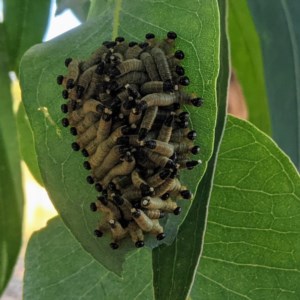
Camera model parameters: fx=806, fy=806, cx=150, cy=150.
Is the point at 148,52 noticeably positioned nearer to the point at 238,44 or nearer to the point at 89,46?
the point at 89,46

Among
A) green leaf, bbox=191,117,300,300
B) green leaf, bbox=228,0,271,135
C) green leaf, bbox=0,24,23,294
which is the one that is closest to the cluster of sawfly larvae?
green leaf, bbox=191,117,300,300

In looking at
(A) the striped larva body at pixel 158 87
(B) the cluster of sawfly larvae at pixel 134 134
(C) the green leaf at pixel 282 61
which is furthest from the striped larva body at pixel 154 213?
(C) the green leaf at pixel 282 61

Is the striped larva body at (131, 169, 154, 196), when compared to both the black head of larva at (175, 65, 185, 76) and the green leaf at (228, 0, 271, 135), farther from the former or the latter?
the green leaf at (228, 0, 271, 135)

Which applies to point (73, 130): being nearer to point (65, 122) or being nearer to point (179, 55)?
point (65, 122)

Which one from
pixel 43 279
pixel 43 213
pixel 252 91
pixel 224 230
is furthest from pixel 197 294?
pixel 43 213

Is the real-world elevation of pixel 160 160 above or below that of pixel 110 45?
below

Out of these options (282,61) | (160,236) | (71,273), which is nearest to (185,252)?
(160,236)

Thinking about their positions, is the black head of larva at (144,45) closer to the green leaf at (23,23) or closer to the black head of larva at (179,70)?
the black head of larva at (179,70)

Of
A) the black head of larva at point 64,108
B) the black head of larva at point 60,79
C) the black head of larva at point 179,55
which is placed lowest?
the black head of larva at point 64,108
